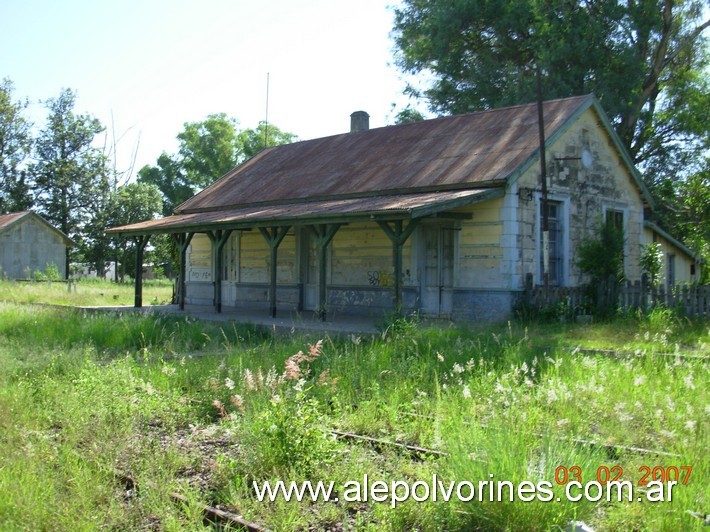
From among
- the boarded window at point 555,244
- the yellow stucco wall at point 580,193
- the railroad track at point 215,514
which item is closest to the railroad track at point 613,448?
the railroad track at point 215,514

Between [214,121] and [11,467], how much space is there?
54.6 meters

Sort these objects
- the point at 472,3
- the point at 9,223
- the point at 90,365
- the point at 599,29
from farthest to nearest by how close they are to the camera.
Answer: the point at 9,223, the point at 472,3, the point at 599,29, the point at 90,365

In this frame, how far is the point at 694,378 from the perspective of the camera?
721cm

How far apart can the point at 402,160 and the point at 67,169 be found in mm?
39841

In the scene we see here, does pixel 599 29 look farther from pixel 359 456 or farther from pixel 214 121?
pixel 214 121

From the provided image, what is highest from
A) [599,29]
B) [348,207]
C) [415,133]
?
[599,29]

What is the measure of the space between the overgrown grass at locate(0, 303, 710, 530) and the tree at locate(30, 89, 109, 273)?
45894 millimetres

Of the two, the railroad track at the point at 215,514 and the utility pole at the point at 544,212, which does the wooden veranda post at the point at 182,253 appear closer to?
the utility pole at the point at 544,212

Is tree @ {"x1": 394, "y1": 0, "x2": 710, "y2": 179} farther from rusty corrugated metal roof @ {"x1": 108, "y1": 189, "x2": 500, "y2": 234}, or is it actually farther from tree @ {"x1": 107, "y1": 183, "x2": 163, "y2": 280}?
tree @ {"x1": 107, "y1": 183, "x2": 163, "y2": 280}

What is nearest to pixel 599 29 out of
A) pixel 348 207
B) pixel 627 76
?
pixel 627 76

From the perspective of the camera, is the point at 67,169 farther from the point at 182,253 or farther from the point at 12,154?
the point at 182,253

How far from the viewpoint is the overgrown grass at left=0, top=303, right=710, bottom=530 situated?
172 inches

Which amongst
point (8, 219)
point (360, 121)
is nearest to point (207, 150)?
point (8, 219)

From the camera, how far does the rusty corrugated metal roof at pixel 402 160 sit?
16297mm
